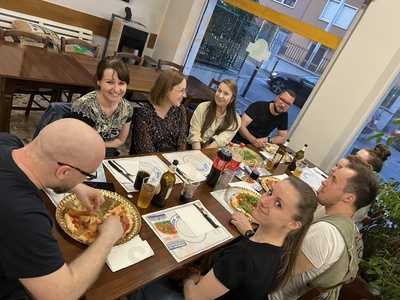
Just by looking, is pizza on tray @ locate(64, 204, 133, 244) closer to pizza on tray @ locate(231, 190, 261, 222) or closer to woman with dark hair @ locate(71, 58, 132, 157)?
pizza on tray @ locate(231, 190, 261, 222)

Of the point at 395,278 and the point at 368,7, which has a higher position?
the point at 368,7

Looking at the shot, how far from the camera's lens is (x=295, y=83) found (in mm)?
4191

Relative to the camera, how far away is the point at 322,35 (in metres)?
3.77

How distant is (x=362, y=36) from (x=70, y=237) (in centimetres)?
346

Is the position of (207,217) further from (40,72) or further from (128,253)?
(40,72)

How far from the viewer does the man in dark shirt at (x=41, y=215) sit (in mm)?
875

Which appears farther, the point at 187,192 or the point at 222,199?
the point at 222,199

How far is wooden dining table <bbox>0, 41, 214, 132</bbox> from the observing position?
2.40m

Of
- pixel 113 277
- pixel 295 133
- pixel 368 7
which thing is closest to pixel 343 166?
pixel 113 277

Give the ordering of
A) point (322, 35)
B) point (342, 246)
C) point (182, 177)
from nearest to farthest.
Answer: point (342, 246) → point (182, 177) → point (322, 35)

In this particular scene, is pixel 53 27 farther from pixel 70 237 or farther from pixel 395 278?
pixel 395 278

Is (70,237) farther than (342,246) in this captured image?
No

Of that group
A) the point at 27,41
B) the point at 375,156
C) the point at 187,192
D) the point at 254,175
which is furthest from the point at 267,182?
the point at 27,41

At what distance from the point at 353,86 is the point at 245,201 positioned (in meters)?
2.29
